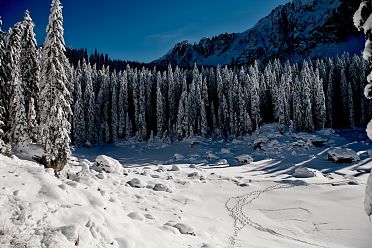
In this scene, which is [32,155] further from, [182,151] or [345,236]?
[182,151]

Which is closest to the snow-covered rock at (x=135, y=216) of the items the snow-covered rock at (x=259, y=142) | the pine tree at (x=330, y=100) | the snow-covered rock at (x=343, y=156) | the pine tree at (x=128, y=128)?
the snow-covered rock at (x=343, y=156)

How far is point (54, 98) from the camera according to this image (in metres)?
28.0

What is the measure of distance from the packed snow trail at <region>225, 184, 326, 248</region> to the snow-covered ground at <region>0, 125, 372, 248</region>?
8 cm

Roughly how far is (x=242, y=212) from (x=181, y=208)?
5.52 m

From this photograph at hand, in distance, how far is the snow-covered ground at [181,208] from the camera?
11.6m

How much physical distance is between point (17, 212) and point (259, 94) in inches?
3798

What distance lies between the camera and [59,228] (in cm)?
1106

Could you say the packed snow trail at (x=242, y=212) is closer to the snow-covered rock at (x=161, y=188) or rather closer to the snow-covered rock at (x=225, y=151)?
the snow-covered rock at (x=161, y=188)

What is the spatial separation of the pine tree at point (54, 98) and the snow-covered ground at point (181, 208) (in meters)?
2.60

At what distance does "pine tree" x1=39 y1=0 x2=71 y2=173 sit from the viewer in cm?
2780

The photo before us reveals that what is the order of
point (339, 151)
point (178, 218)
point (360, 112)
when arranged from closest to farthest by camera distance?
point (178, 218), point (339, 151), point (360, 112)

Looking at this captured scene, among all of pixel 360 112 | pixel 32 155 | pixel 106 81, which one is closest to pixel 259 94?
pixel 360 112

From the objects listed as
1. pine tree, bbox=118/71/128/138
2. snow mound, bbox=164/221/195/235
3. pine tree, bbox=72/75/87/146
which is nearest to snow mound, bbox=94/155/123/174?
snow mound, bbox=164/221/195/235

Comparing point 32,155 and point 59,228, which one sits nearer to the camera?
point 59,228
